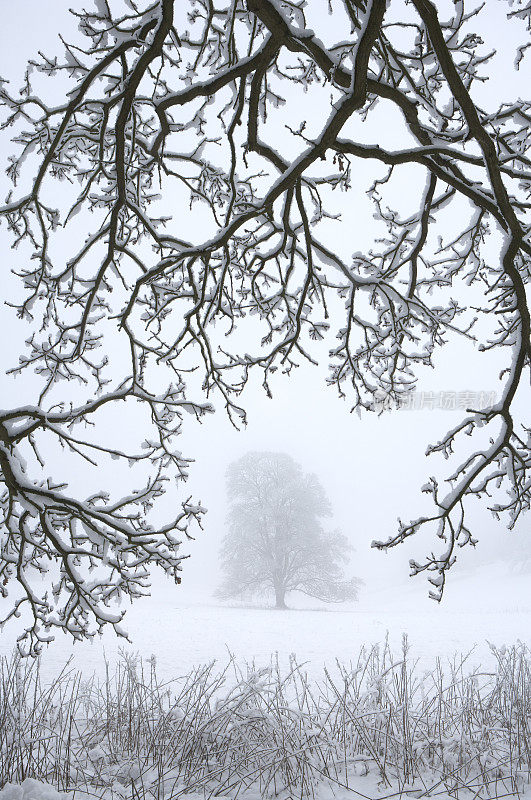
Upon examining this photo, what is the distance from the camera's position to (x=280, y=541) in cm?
2673

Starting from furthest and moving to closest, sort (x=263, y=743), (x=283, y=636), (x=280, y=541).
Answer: (x=280, y=541), (x=283, y=636), (x=263, y=743)

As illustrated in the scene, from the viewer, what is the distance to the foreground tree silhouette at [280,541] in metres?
26.5

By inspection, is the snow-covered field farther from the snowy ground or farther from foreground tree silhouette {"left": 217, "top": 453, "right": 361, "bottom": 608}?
foreground tree silhouette {"left": 217, "top": 453, "right": 361, "bottom": 608}

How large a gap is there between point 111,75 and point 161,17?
1.99 feet

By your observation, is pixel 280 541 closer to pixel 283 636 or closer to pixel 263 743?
pixel 283 636

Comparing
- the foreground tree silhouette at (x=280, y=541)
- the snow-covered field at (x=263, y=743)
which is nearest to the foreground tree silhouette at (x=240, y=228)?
the snow-covered field at (x=263, y=743)

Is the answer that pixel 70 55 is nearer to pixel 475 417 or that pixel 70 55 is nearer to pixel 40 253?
pixel 40 253

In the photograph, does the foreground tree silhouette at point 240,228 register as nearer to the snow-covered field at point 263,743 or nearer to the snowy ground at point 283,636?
the snow-covered field at point 263,743

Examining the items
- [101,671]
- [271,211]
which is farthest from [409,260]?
[101,671]

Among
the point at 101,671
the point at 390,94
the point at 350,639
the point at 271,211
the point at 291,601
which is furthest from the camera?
the point at 291,601

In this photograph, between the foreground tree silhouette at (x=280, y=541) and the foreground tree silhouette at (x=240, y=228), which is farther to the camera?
the foreground tree silhouette at (x=280, y=541)

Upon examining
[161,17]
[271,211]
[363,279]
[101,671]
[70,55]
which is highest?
[70,55]

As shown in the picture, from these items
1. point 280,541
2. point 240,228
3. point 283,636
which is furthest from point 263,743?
point 280,541

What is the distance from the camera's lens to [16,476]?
10.8 feet
